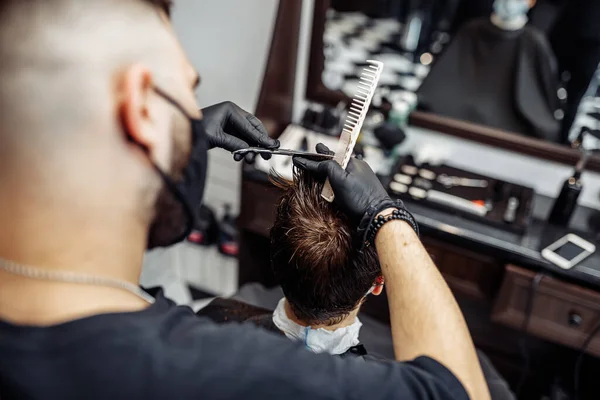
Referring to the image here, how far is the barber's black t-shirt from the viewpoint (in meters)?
0.62

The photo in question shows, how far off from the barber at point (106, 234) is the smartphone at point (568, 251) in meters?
0.97

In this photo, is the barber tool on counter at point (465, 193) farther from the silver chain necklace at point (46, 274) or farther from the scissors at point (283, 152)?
the silver chain necklace at point (46, 274)

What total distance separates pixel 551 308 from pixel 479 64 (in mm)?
948

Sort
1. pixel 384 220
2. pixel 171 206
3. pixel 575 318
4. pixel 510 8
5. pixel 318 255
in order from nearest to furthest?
1. pixel 171 206
2. pixel 384 220
3. pixel 318 255
4. pixel 575 318
5. pixel 510 8

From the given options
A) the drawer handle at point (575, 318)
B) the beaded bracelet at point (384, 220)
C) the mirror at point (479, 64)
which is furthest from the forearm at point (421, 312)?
the mirror at point (479, 64)

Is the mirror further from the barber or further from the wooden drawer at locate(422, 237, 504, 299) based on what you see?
the barber

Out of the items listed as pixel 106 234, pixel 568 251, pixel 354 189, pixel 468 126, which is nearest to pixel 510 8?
pixel 468 126

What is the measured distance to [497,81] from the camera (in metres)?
1.90

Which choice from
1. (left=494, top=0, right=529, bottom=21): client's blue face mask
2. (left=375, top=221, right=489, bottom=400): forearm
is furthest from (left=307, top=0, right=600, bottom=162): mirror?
(left=375, top=221, right=489, bottom=400): forearm

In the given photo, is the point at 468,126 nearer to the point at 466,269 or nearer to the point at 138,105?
the point at 466,269

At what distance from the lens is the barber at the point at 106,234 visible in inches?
24.4

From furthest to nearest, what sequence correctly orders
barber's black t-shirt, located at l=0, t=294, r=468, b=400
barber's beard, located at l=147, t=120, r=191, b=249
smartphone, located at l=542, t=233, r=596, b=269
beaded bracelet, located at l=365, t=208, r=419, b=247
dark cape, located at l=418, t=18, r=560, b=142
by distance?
dark cape, located at l=418, t=18, r=560, b=142
smartphone, located at l=542, t=233, r=596, b=269
beaded bracelet, located at l=365, t=208, r=419, b=247
barber's beard, located at l=147, t=120, r=191, b=249
barber's black t-shirt, located at l=0, t=294, r=468, b=400

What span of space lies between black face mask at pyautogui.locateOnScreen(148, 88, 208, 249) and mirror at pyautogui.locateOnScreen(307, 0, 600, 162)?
4.31 feet

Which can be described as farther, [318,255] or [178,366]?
[318,255]
